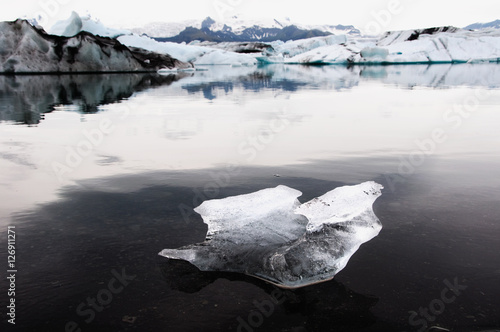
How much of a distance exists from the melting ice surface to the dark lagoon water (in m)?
0.11

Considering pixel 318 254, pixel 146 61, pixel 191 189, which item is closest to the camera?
pixel 318 254

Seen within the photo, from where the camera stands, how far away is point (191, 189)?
17.4ft

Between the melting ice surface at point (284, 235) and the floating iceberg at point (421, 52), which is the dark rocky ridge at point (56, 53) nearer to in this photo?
the floating iceberg at point (421, 52)

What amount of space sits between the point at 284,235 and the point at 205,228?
81 cm

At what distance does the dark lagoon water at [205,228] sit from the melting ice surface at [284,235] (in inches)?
4.3

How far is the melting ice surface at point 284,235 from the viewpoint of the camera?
3.19 metres

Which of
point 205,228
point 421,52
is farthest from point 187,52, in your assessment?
point 205,228

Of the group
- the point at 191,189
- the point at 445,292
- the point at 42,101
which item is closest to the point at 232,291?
the point at 445,292

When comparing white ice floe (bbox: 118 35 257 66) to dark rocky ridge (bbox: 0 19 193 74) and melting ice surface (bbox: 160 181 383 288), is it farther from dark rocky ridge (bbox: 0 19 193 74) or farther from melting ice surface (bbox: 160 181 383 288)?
melting ice surface (bbox: 160 181 383 288)

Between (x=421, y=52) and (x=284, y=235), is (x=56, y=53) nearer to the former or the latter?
(x=284, y=235)

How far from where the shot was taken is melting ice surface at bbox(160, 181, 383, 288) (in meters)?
3.19

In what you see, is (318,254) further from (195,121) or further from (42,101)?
(42,101)

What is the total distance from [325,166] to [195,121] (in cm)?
549

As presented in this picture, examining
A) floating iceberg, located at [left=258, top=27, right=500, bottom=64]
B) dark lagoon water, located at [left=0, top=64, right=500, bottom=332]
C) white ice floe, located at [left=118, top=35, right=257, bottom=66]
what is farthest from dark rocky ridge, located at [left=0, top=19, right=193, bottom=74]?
floating iceberg, located at [left=258, top=27, right=500, bottom=64]
